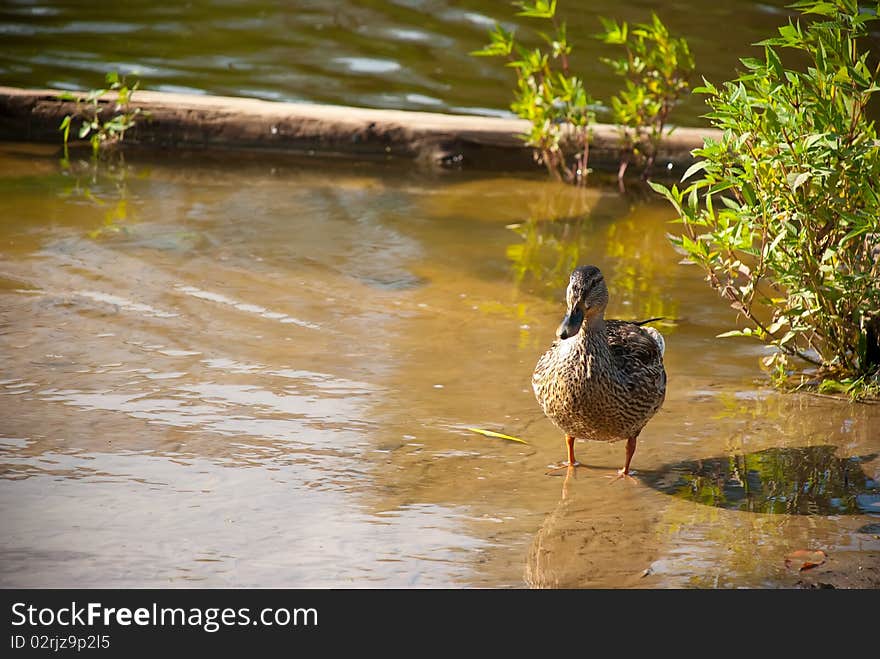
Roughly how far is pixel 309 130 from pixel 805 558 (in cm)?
673

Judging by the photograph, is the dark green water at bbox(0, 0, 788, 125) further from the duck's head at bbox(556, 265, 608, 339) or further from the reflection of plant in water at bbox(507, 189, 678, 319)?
the duck's head at bbox(556, 265, 608, 339)

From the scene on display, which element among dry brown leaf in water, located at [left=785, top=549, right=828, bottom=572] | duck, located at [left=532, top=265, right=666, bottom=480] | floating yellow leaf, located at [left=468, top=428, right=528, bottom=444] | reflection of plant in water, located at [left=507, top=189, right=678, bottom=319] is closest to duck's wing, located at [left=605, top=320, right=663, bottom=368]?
duck, located at [left=532, top=265, right=666, bottom=480]

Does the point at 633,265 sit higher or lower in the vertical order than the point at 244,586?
higher

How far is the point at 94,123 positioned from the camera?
30.9 feet

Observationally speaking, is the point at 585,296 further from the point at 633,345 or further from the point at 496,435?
the point at 496,435

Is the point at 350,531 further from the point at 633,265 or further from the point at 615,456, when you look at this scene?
the point at 633,265

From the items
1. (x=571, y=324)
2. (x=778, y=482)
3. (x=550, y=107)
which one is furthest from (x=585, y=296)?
(x=550, y=107)

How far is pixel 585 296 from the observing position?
4.41 meters

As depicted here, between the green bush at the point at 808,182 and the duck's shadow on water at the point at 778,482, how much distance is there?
2.39ft

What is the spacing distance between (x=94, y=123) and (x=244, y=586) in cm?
681

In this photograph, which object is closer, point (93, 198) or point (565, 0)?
point (93, 198)

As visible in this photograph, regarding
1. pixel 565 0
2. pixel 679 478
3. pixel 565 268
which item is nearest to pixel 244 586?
pixel 679 478

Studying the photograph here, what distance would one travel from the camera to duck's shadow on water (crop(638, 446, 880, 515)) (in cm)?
421

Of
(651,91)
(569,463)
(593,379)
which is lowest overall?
(569,463)
